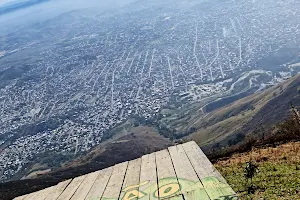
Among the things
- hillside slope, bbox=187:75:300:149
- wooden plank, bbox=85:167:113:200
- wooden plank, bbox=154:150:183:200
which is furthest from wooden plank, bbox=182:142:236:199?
hillside slope, bbox=187:75:300:149

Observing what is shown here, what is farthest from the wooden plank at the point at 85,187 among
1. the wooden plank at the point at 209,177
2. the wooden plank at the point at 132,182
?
the wooden plank at the point at 209,177

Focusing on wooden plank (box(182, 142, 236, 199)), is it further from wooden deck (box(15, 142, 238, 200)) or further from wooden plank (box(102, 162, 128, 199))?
wooden plank (box(102, 162, 128, 199))

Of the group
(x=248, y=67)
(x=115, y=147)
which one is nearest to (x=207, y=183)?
(x=115, y=147)

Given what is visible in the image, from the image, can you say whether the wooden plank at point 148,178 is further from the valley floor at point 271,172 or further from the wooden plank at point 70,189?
the valley floor at point 271,172

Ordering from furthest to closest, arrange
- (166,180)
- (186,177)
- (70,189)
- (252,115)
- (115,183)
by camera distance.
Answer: (252,115) → (70,189) → (115,183) → (166,180) → (186,177)

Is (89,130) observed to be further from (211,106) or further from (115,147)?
(115,147)

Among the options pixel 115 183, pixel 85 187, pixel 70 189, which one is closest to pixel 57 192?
pixel 70 189

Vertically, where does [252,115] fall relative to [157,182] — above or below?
below

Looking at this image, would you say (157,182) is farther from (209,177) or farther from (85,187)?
(85,187)
